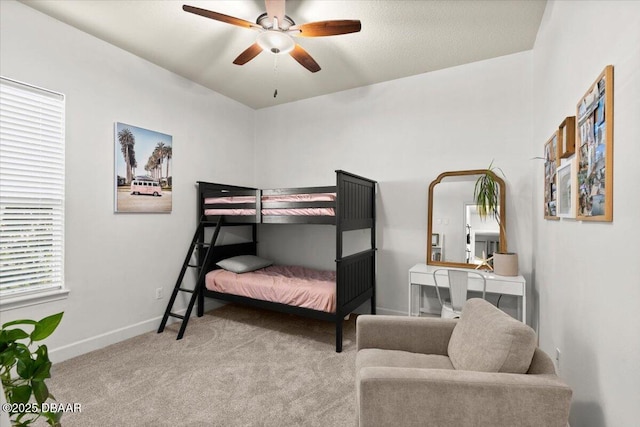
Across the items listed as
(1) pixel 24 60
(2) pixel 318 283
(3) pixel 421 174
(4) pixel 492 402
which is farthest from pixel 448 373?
(1) pixel 24 60

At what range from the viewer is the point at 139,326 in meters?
3.06

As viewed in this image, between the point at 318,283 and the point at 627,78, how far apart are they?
2.60 m

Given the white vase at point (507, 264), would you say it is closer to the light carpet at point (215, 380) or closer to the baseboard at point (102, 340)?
the light carpet at point (215, 380)

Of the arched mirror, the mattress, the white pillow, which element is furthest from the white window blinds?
the arched mirror

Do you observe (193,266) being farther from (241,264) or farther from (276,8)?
(276,8)

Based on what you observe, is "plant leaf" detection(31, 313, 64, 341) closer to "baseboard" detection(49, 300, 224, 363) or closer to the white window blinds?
the white window blinds

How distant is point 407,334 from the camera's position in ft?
5.81

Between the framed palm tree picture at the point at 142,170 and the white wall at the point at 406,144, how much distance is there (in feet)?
4.88

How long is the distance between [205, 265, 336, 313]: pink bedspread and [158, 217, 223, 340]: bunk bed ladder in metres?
0.23

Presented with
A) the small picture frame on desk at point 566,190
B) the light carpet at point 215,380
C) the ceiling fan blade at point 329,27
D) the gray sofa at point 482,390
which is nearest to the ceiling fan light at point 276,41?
the ceiling fan blade at point 329,27

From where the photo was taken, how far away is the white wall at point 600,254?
3.34 feet

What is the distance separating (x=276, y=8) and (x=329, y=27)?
0.36m

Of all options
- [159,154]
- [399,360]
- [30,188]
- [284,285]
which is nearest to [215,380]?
[284,285]

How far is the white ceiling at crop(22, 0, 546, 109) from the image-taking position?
7.53 ft
